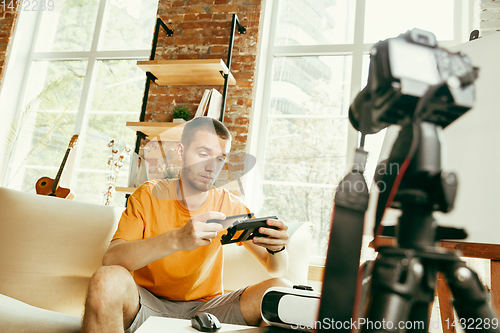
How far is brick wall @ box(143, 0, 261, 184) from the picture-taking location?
2.35m

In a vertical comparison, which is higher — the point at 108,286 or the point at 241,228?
the point at 241,228

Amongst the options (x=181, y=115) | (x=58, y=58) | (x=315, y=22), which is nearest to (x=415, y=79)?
(x=181, y=115)

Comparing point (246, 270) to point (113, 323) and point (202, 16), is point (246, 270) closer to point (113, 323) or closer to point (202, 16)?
point (113, 323)

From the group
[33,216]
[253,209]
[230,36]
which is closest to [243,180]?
[253,209]

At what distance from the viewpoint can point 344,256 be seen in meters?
0.29

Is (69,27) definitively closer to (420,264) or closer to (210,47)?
(210,47)

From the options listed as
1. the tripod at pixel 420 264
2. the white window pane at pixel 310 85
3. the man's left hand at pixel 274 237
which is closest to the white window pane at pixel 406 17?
the white window pane at pixel 310 85

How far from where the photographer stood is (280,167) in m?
2.30

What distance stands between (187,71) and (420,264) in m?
2.26

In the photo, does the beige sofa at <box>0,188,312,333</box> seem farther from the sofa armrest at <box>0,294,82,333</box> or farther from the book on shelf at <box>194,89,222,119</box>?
the book on shelf at <box>194,89,222,119</box>

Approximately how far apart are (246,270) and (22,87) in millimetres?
2839

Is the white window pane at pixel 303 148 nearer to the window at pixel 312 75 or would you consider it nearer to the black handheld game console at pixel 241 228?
the window at pixel 312 75

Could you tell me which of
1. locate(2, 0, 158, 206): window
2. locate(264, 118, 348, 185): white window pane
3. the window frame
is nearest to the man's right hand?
locate(264, 118, 348, 185): white window pane

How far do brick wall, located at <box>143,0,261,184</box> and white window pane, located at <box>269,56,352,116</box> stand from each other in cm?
25
